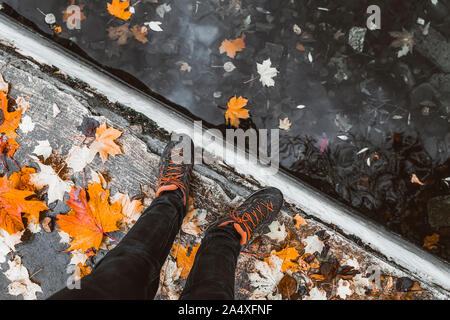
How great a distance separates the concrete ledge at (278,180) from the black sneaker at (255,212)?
0.09 m

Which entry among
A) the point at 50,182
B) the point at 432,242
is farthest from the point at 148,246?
the point at 432,242

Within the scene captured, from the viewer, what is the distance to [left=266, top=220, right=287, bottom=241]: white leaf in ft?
6.07

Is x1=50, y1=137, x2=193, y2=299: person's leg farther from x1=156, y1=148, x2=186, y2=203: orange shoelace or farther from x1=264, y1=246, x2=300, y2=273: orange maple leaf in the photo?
x1=264, y1=246, x2=300, y2=273: orange maple leaf

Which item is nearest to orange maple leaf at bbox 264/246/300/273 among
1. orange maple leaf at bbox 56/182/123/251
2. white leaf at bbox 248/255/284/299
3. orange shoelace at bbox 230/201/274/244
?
white leaf at bbox 248/255/284/299

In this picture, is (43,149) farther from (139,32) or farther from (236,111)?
(236,111)

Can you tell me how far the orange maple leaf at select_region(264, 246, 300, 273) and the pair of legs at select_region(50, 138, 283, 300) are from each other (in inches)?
8.8

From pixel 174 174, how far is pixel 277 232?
30.9 inches

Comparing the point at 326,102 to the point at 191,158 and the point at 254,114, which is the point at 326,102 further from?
the point at 191,158

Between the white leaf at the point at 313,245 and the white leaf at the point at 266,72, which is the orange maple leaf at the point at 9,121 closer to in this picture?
the white leaf at the point at 266,72

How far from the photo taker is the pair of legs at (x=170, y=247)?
3.87ft

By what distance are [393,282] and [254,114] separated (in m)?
1.49

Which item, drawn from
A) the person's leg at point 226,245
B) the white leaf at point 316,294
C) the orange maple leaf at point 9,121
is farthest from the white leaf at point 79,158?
the white leaf at point 316,294

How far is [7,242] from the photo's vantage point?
1.85 metres
